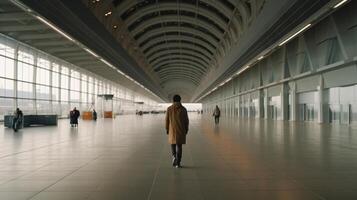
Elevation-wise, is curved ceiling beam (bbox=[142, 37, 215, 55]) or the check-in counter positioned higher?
curved ceiling beam (bbox=[142, 37, 215, 55])

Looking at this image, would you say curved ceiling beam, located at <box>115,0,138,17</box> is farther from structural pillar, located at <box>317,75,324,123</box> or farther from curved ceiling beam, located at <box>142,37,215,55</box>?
curved ceiling beam, located at <box>142,37,215,55</box>

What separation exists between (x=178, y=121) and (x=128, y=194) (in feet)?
9.33

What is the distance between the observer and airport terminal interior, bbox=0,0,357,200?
18.5ft

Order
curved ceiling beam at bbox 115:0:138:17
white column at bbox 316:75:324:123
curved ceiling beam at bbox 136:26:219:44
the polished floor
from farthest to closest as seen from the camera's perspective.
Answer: curved ceiling beam at bbox 136:26:219:44 → white column at bbox 316:75:324:123 → curved ceiling beam at bbox 115:0:138:17 → the polished floor

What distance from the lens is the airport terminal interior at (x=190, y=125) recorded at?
5625 mm

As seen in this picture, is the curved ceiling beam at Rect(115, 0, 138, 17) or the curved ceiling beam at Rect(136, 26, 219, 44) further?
the curved ceiling beam at Rect(136, 26, 219, 44)

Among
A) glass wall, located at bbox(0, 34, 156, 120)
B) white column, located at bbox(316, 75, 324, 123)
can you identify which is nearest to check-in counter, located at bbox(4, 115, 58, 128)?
glass wall, located at bbox(0, 34, 156, 120)

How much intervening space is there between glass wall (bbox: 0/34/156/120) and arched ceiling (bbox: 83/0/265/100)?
27.0 ft

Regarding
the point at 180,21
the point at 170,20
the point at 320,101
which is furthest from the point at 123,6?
the point at 320,101

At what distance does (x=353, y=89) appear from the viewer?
23.8 meters

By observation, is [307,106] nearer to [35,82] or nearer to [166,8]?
[166,8]

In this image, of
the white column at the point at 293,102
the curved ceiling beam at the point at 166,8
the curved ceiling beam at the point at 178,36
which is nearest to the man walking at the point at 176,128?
the curved ceiling beam at the point at 166,8

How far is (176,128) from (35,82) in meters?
28.5

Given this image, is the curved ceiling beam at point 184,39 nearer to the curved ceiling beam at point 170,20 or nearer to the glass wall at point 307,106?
the curved ceiling beam at point 170,20
